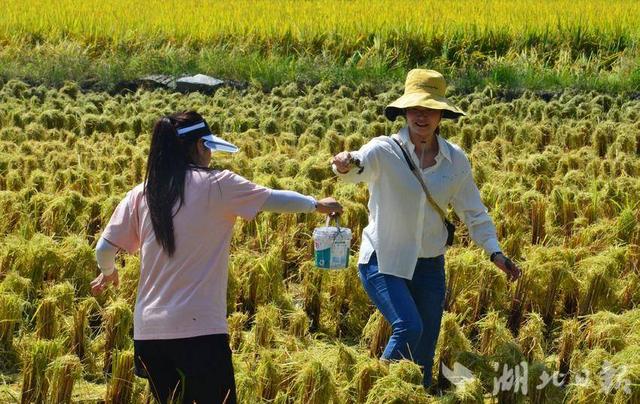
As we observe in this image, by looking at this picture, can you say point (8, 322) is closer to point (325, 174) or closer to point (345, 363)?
point (345, 363)

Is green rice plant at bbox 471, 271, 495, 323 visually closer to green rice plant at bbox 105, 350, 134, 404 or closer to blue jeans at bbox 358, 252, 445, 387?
blue jeans at bbox 358, 252, 445, 387

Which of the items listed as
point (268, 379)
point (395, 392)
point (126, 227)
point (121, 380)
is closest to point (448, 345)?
point (268, 379)

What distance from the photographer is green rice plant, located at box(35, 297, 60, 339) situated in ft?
16.6

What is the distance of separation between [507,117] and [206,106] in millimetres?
2611

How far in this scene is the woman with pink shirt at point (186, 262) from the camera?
3768 mm

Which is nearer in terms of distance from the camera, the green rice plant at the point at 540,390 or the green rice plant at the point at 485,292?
the green rice plant at the point at 540,390

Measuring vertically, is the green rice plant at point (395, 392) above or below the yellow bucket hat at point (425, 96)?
below

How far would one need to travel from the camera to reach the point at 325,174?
7922 millimetres

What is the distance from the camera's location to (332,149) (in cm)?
915

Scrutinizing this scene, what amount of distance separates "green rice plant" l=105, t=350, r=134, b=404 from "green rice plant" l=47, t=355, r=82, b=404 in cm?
15

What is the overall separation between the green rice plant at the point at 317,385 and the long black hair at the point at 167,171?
0.73 m

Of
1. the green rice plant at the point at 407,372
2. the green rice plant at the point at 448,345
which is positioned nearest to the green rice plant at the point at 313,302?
the green rice plant at the point at 448,345

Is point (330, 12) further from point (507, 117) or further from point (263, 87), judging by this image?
point (507, 117)

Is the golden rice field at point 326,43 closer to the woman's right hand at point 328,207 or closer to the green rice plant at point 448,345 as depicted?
the green rice plant at point 448,345
